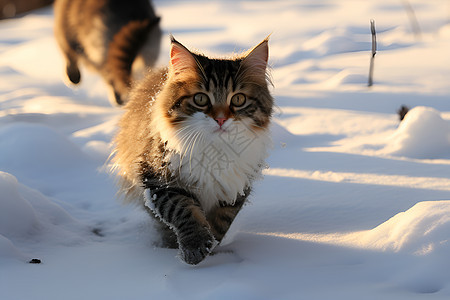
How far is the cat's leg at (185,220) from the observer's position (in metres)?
1.58

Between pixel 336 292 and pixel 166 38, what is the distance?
14.3 feet

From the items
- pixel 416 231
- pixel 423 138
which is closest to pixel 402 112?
pixel 423 138

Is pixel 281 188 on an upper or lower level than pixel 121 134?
lower

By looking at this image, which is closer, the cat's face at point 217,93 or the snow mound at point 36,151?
the cat's face at point 217,93

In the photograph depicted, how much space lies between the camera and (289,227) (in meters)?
1.88

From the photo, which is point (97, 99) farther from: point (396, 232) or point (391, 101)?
point (396, 232)

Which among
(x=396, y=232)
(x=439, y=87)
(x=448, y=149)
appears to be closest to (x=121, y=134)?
(x=396, y=232)

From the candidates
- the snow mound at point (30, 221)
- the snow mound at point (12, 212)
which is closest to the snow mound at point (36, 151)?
the snow mound at point (30, 221)

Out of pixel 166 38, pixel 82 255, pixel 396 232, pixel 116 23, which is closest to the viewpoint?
pixel 396 232

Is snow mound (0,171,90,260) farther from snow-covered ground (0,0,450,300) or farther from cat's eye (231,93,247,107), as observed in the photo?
cat's eye (231,93,247,107)

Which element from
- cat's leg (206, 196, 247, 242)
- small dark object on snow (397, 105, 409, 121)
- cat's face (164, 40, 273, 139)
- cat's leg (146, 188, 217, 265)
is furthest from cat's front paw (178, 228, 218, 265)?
small dark object on snow (397, 105, 409, 121)

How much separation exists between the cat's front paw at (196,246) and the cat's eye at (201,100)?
0.40 meters

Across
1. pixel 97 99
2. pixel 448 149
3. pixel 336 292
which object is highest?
pixel 336 292

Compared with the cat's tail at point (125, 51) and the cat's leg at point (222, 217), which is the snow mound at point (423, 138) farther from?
the cat's tail at point (125, 51)
